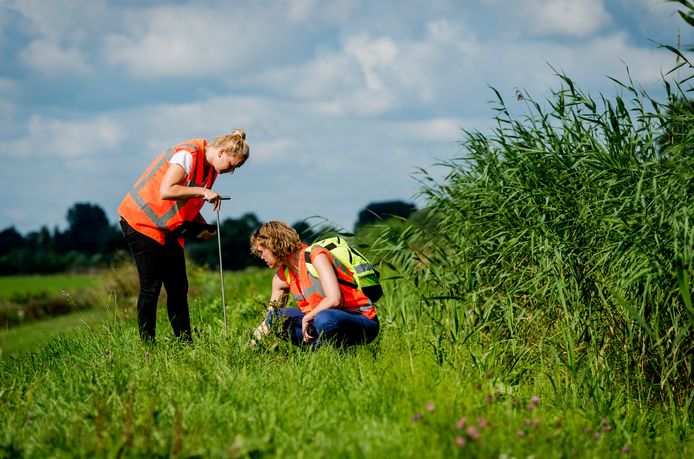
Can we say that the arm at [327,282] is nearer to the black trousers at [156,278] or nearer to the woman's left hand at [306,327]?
the woman's left hand at [306,327]

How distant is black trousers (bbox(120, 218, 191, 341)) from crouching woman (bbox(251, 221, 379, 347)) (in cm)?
71

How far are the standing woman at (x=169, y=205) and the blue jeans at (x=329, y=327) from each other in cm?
75

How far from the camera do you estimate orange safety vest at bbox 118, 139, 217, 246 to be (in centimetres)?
522

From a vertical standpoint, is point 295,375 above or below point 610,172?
below

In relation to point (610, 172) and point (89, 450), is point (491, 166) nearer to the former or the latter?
point (610, 172)

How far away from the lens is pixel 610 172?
5094 mm

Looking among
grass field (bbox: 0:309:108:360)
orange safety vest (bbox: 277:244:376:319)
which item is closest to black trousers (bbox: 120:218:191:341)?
orange safety vest (bbox: 277:244:376:319)

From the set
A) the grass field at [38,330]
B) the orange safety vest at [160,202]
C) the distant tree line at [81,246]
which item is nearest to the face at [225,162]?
the orange safety vest at [160,202]

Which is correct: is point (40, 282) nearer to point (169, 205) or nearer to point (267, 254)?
point (169, 205)

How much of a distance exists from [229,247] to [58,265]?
19618 mm

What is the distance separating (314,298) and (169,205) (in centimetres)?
123

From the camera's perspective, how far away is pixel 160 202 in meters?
5.22

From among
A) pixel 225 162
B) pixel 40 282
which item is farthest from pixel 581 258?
pixel 40 282

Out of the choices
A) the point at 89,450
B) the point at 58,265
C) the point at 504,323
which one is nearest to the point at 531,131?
the point at 504,323
